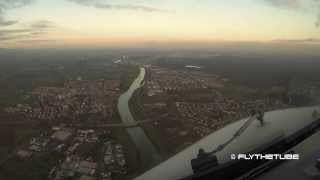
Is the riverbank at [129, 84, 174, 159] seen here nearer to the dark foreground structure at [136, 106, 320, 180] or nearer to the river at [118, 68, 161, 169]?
the river at [118, 68, 161, 169]

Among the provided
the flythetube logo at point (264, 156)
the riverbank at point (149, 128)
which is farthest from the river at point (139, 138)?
the flythetube logo at point (264, 156)

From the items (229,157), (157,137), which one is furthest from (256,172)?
(157,137)

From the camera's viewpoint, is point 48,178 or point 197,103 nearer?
point 48,178

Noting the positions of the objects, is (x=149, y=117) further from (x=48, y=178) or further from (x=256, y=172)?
(x=256, y=172)

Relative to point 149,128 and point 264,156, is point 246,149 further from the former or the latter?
point 149,128

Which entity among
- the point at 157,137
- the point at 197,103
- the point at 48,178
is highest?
the point at 197,103

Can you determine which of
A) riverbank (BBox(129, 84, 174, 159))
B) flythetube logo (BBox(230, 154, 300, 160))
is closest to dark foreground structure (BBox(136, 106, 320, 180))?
flythetube logo (BBox(230, 154, 300, 160))

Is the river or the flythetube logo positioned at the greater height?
the flythetube logo

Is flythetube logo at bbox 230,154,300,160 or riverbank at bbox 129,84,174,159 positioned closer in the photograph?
flythetube logo at bbox 230,154,300,160
